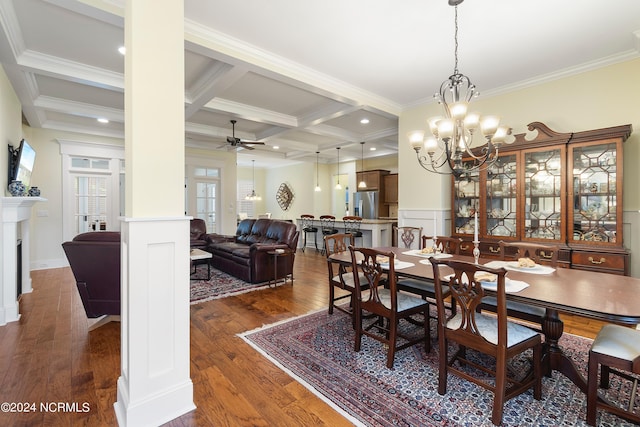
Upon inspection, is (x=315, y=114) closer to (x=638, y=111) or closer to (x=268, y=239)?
(x=268, y=239)

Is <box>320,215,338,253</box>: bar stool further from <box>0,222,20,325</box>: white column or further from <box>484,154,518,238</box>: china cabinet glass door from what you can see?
<box>0,222,20,325</box>: white column

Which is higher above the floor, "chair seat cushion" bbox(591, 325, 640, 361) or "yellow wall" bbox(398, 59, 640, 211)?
"yellow wall" bbox(398, 59, 640, 211)

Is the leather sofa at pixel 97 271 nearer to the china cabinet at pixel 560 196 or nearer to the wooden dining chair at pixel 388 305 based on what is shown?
the wooden dining chair at pixel 388 305

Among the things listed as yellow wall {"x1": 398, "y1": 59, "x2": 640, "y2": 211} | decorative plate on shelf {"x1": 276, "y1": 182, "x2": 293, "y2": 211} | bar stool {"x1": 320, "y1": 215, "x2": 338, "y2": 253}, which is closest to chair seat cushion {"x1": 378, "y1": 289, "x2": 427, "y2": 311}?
yellow wall {"x1": 398, "y1": 59, "x2": 640, "y2": 211}

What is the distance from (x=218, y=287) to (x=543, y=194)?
4.52 metres

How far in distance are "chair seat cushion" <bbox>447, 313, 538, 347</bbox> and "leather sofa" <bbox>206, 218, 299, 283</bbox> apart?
3.00m

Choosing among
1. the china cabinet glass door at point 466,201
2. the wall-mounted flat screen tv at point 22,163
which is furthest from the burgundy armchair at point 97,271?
the china cabinet glass door at point 466,201

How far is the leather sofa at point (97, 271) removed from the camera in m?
2.69

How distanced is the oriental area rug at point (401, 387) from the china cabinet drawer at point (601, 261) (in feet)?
3.09

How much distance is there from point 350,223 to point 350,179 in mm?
3401

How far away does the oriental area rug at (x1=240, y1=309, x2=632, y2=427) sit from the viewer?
1.76m

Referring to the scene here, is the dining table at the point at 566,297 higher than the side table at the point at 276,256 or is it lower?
higher

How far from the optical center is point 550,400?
192cm

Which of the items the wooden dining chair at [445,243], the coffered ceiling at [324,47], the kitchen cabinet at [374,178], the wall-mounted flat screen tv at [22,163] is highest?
the coffered ceiling at [324,47]
